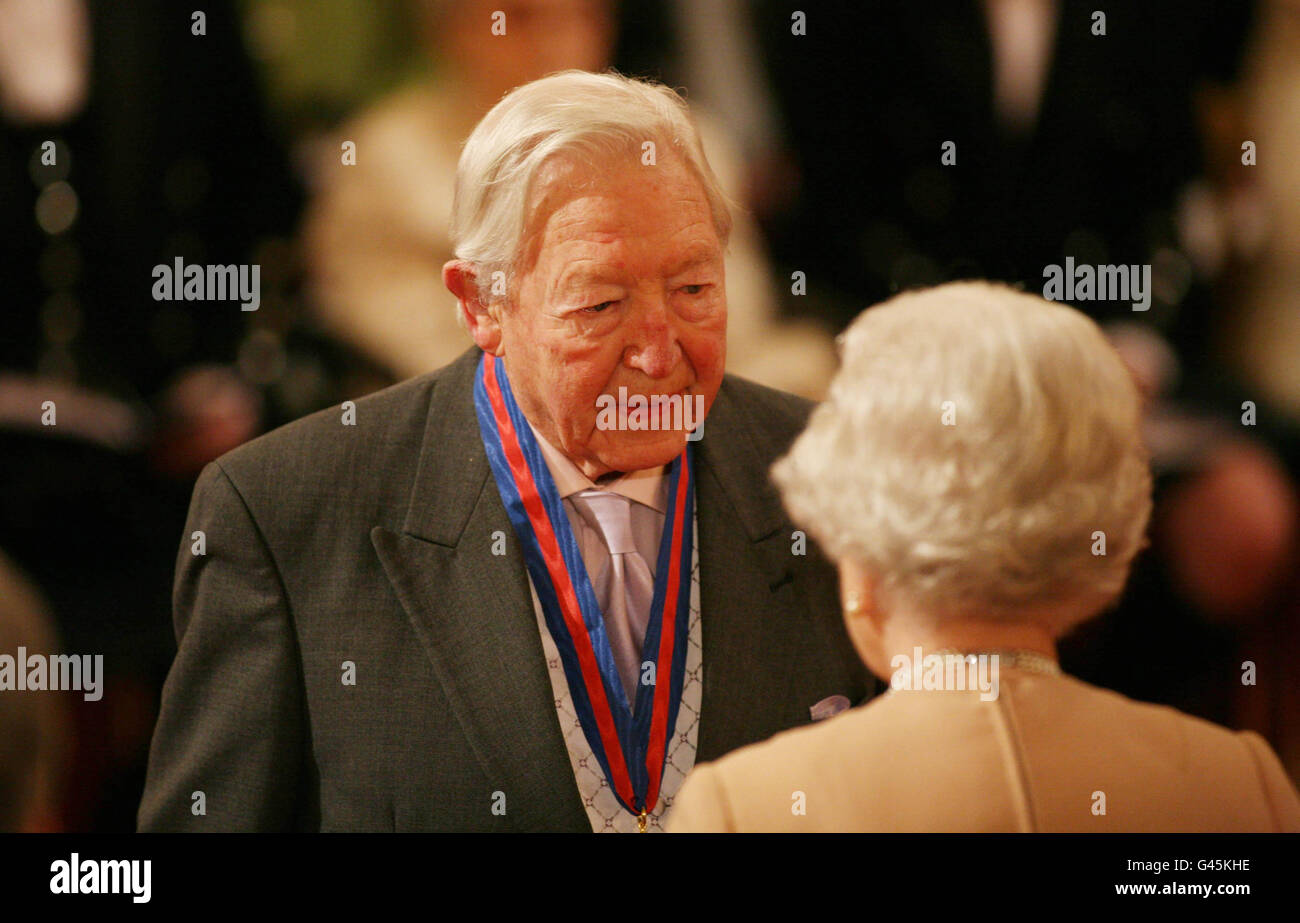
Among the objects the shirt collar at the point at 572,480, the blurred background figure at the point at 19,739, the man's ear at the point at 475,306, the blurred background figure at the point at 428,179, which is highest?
the blurred background figure at the point at 428,179

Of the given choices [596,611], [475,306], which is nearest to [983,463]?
[596,611]

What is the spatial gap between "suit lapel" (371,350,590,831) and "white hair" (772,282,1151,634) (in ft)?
2.38

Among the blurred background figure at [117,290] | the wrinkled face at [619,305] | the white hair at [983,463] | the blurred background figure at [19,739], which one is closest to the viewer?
the blurred background figure at [19,739]

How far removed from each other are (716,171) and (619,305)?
895 mm

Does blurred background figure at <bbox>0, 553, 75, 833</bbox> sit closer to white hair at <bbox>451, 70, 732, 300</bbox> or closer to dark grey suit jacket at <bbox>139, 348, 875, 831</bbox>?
dark grey suit jacket at <bbox>139, 348, 875, 831</bbox>

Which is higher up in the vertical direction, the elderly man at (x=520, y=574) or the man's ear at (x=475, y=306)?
the man's ear at (x=475, y=306)

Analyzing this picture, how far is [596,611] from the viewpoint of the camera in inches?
95.1

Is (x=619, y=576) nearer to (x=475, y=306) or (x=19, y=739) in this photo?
(x=475, y=306)

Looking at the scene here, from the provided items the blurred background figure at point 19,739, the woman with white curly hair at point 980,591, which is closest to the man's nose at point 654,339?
the woman with white curly hair at point 980,591

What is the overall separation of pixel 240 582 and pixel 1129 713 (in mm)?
1434

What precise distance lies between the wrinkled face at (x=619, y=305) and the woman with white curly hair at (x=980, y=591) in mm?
575

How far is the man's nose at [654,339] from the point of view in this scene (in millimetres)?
2365

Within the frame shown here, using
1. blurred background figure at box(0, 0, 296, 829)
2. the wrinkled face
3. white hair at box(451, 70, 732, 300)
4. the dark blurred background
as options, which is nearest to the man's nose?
the wrinkled face

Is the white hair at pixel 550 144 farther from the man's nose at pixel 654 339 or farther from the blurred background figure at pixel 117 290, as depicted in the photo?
the blurred background figure at pixel 117 290
